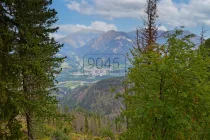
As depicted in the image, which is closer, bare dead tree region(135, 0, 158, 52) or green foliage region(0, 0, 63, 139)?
green foliage region(0, 0, 63, 139)

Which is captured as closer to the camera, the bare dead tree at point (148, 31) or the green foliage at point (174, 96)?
the green foliage at point (174, 96)

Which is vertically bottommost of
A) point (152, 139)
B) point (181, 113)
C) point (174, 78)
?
point (152, 139)

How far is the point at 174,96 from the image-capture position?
31.7 feet

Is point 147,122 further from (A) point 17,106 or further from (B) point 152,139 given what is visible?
(A) point 17,106

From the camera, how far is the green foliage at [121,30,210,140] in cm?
925

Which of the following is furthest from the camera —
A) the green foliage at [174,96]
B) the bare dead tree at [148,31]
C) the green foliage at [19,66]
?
the bare dead tree at [148,31]

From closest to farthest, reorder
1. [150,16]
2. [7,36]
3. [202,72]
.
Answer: [202,72] < [7,36] < [150,16]

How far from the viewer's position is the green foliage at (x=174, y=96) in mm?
9250

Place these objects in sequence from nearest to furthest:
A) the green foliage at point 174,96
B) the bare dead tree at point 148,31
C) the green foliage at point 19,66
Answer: the green foliage at point 19,66 < the green foliage at point 174,96 < the bare dead tree at point 148,31

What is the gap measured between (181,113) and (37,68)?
6180 millimetres

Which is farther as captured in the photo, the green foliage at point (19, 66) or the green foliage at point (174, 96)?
the green foliage at point (174, 96)

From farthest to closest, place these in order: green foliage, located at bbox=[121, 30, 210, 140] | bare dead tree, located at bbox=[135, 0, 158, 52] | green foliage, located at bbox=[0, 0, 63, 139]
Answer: bare dead tree, located at bbox=[135, 0, 158, 52], green foliage, located at bbox=[121, 30, 210, 140], green foliage, located at bbox=[0, 0, 63, 139]

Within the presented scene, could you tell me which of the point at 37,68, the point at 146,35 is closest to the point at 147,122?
the point at 37,68

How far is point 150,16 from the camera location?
794 inches
